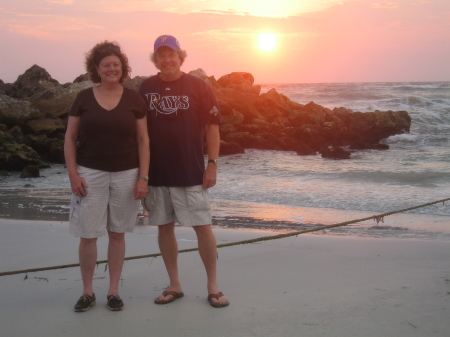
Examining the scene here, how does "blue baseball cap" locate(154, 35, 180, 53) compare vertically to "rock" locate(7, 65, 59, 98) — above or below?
above

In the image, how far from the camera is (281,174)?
13.0 metres

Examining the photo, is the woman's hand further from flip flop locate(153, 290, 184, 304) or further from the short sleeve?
flip flop locate(153, 290, 184, 304)

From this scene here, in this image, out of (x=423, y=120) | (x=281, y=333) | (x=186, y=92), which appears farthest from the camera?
(x=423, y=120)

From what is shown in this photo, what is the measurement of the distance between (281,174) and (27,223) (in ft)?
25.0

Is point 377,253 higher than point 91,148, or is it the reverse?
point 91,148

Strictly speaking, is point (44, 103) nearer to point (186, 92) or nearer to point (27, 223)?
point (27, 223)

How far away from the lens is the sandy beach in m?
3.09

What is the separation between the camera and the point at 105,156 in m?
3.26

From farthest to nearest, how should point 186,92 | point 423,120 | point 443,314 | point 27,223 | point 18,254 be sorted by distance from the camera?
1. point 423,120
2. point 27,223
3. point 18,254
4. point 186,92
5. point 443,314

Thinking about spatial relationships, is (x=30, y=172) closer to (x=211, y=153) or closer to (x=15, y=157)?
(x=15, y=157)

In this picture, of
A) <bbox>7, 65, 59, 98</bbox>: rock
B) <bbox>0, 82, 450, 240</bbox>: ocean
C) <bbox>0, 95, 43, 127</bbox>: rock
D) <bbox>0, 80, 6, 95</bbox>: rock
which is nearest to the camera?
<bbox>0, 82, 450, 240</bbox>: ocean

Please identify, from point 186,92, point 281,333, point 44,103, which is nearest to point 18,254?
point 186,92

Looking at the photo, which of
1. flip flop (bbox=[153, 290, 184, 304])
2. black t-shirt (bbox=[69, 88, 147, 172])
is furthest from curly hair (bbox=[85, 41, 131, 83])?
flip flop (bbox=[153, 290, 184, 304])

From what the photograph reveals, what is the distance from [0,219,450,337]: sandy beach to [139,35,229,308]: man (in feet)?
0.92
